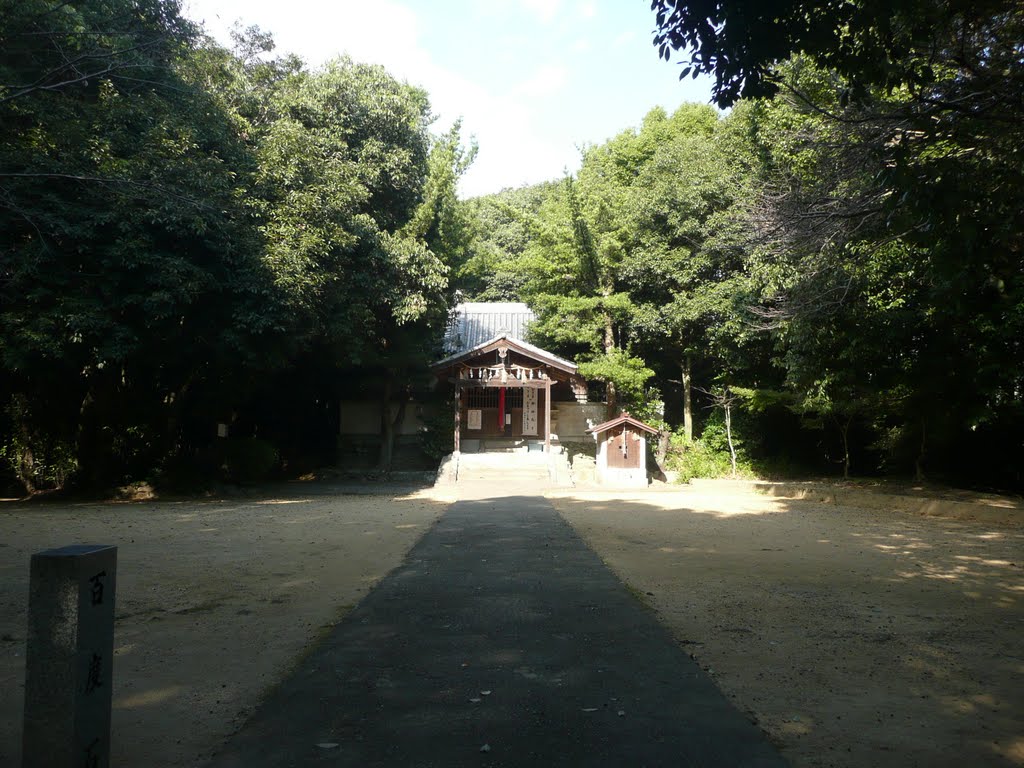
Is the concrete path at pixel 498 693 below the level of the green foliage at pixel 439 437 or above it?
below

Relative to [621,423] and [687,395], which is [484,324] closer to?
[687,395]

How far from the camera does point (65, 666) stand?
2.63m

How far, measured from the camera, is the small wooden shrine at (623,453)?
20.4 metres

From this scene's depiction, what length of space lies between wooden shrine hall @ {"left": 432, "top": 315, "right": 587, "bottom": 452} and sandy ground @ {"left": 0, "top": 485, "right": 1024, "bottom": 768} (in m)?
11.4

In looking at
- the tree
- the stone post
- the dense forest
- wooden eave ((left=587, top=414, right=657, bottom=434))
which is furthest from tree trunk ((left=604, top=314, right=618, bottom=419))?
the stone post

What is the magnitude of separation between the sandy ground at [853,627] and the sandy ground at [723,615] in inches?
0.7

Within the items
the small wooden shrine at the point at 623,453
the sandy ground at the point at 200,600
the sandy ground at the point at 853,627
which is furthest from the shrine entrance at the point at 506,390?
the sandy ground at the point at 853,627

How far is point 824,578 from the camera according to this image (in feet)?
23.0

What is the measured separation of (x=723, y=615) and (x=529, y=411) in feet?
65.9

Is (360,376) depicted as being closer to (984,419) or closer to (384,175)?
(384,175)

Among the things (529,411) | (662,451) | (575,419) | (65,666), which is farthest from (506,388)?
(65,666)

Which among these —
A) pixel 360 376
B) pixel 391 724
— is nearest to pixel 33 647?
pixel 391 724

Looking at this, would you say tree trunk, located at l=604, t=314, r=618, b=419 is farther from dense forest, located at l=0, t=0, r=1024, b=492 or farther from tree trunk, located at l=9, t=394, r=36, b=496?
tree trunk, located at l=9, t=394, r=36, b=496

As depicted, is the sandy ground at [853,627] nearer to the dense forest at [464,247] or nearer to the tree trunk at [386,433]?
the dense forest at [464,247]
